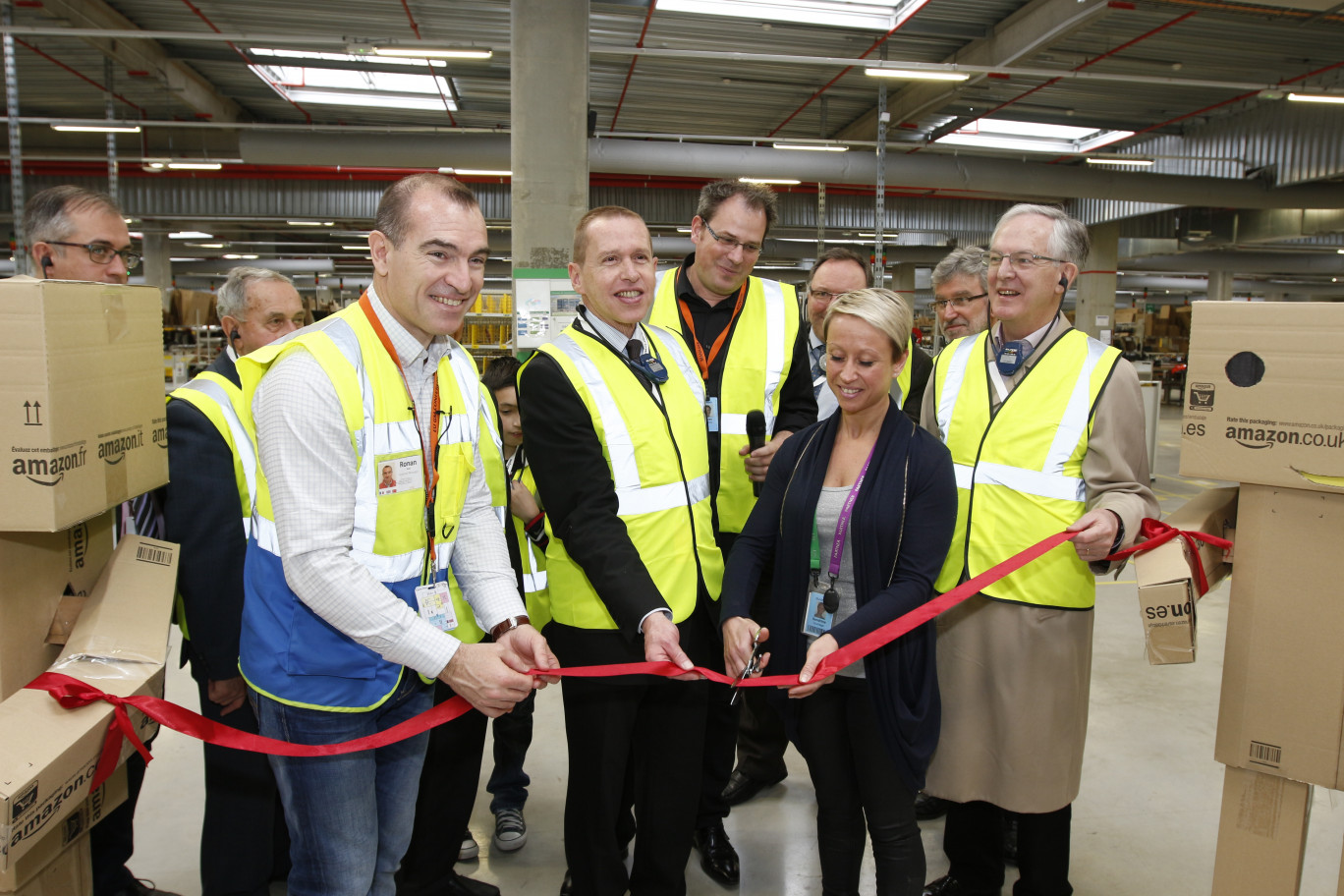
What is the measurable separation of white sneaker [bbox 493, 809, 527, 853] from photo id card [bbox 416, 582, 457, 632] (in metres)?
1.37

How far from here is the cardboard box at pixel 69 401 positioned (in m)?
1.41

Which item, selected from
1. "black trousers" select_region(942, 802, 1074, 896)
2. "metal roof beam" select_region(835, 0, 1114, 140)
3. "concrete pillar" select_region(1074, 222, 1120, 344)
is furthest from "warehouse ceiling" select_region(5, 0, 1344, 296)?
"black trousers" select_region(942, 802, 1074, 896)

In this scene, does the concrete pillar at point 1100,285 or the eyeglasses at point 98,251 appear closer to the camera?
the eyeglasses at point 98,251

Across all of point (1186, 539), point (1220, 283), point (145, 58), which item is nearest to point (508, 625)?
point (1186, 539)

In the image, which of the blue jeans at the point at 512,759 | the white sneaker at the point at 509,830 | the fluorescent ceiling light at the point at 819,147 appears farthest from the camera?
the fluorescent ceiling light at the point at 819,147

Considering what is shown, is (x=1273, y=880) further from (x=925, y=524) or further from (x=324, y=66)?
(x=324, y=66)

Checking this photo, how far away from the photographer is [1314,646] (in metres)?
1.59

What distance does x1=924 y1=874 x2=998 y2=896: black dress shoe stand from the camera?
2371mm

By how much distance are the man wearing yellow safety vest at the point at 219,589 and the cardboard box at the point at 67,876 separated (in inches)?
13.7

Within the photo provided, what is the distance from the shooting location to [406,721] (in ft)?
5.44

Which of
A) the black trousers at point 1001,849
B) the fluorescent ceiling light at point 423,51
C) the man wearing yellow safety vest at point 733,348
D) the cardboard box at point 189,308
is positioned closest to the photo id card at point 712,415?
the man wearing yellow safety vest at point 733,348

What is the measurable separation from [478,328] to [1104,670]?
5693 millimetres

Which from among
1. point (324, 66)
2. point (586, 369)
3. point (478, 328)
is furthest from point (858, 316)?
point (324, 66)

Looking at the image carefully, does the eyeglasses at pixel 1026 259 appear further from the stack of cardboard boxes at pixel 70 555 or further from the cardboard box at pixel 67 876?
the cardboard box at pixel 67 876
